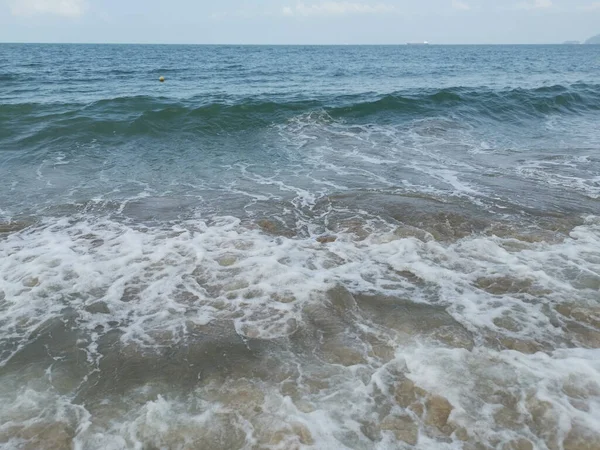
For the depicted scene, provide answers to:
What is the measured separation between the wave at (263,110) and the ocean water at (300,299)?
3.23 meters

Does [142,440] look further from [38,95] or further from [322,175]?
[38,95]

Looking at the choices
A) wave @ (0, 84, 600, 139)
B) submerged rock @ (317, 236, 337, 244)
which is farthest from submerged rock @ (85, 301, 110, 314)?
wave @ (0, 84, 600, 139)

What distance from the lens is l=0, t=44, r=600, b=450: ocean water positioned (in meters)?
3.82

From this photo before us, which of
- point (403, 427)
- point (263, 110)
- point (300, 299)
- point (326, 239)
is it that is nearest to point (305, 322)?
point (300, 299)

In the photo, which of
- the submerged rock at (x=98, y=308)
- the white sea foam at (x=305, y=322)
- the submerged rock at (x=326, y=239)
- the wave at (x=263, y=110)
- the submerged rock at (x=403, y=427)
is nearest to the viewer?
the submerged rock at (x=403, y=427)

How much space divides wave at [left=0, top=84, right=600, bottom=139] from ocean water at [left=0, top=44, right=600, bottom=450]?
3231 mm

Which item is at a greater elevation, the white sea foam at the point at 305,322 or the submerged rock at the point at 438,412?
the submerged rock at the point at 438,412

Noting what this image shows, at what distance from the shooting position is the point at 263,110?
62.4ft

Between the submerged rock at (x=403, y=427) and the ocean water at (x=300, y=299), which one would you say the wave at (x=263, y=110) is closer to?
the ocean water at (x=300, y=299)

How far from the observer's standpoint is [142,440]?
3.66m

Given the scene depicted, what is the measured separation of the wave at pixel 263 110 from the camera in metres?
16.3

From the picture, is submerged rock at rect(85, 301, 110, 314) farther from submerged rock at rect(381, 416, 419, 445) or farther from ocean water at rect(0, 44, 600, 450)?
submerged rock at rect(381, 416, 419, 445)

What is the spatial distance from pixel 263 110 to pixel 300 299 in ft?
48.4

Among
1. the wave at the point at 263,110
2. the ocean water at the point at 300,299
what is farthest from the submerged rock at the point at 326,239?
the wave at the point at 263,110
